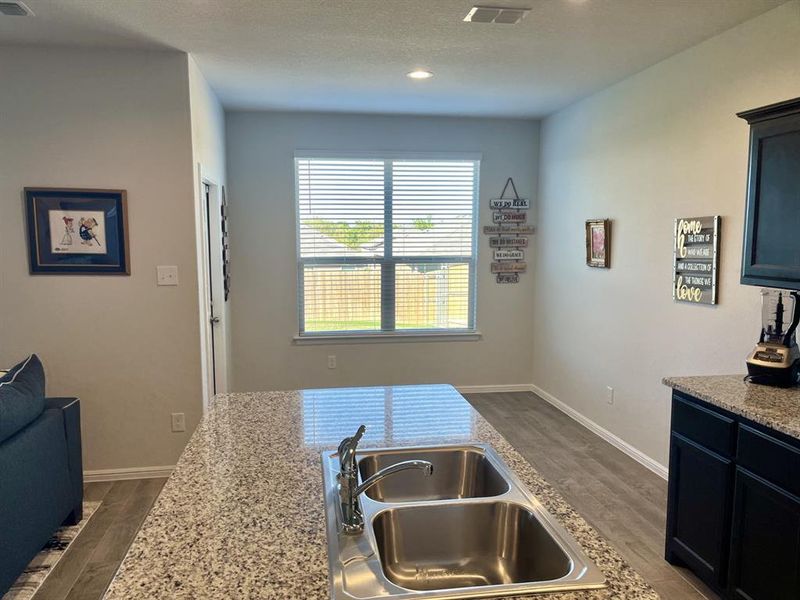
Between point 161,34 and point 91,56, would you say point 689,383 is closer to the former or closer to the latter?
point 161,34

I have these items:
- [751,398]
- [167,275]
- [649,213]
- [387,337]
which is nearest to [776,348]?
[751,398]

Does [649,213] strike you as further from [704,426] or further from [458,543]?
[458,543]

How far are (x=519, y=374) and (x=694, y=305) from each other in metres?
2.47

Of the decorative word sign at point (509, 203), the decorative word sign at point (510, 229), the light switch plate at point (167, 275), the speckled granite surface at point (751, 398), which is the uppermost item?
the decorative word sign at point (509, 203)

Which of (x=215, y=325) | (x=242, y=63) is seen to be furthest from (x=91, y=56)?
(x=215, y=325)

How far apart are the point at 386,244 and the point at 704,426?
3.44 metres

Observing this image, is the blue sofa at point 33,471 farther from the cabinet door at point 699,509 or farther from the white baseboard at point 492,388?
the white baseboard at point 492,388

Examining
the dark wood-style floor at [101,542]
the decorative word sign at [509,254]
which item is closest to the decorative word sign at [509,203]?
the decorative word sign at [509,254]

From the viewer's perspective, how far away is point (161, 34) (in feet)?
9.68

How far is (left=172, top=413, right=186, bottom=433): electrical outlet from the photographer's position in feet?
11.5

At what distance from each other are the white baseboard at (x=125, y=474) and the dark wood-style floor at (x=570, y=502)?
0.05 m

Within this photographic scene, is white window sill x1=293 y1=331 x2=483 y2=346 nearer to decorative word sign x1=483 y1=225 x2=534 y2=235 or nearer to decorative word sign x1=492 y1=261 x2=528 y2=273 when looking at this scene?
decorative word sign x1=492 y1=261 x2=528 y2=273

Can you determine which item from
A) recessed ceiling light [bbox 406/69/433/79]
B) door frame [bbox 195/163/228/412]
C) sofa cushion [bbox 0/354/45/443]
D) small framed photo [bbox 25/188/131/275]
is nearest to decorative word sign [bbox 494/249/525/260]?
recessed ceiling light [bbox 406/69/433/79]

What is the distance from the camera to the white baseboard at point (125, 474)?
11.3 feet
